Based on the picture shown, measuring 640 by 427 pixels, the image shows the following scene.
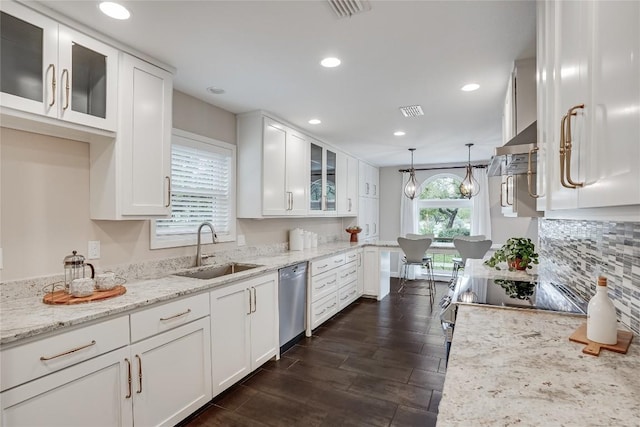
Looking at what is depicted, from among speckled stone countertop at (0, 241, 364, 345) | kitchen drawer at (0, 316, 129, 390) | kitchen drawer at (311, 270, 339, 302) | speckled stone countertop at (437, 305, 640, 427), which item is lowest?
kitchen drawer at (311, 270, 339, 302)

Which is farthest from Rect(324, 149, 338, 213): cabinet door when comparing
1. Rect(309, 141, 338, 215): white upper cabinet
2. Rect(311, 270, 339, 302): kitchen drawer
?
Rect(311, 270, 339, 302): kitchen drawer

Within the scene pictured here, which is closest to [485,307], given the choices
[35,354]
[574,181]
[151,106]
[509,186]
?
[574,181]

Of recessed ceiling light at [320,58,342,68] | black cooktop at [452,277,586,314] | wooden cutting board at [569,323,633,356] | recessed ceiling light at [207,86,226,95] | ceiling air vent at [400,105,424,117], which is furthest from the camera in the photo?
ceiling air vent at [400,105,424,117]

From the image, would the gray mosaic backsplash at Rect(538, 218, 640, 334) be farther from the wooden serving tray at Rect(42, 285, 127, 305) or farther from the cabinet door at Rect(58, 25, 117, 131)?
the cabinet door at Rect(58, 25, 117, 131)

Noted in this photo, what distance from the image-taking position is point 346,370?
2771mm

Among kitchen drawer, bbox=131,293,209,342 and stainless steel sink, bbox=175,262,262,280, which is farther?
stainless steel sink, bbox=175,262,262,280

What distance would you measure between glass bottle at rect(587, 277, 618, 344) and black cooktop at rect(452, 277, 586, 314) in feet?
1.42

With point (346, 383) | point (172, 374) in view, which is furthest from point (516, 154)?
point (172, 374)

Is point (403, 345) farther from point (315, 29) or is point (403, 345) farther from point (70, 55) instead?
point (70, 55)

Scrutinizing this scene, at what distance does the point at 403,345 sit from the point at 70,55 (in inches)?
136

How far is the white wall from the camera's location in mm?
1774

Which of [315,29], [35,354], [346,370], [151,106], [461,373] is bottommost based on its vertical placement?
[346,370]

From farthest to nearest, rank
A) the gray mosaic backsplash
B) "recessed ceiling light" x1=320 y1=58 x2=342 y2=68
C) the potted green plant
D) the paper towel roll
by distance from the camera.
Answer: the paper towel roll < the potted green plant < "recessed ceiling light" x1=320 y1=58 x2=342 y2=68 < the gray mosaic backsplash

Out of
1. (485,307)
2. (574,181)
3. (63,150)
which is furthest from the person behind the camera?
(63,150)
